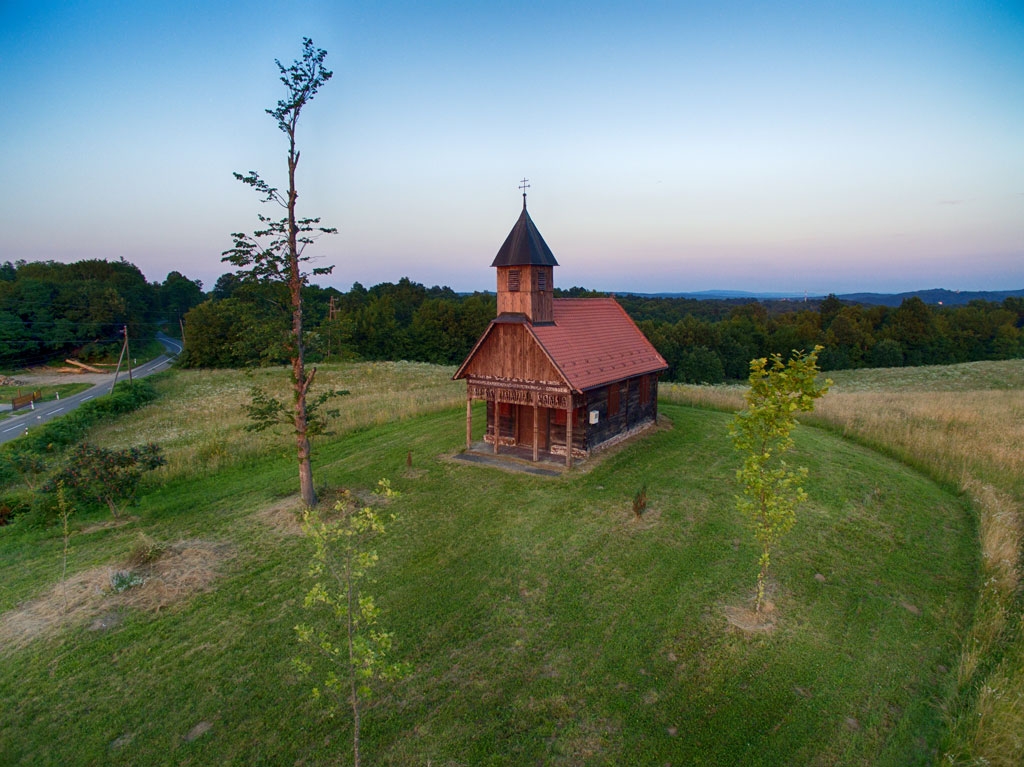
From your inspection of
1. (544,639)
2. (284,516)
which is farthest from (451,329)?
(544,639)

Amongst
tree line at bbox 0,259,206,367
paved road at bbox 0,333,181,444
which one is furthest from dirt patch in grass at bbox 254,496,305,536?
tree line at bbox 0,259,206,367

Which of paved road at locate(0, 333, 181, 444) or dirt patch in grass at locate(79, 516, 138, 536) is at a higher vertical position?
dirt patch in grass at locate(79, 516, 138, 536)

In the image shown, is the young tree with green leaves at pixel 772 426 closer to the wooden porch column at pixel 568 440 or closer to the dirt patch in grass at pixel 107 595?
the wooden porch column at pixel 568 440

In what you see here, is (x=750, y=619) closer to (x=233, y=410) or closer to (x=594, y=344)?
(x=594, y=344)

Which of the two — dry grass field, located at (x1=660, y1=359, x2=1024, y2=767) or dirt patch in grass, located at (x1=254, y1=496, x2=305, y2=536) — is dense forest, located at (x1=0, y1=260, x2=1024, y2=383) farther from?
dirt patch in grass, located at (x1=254, y1=496, x2=305, y2=536)

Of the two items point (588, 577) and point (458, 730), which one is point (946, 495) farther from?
point (458, 730)
